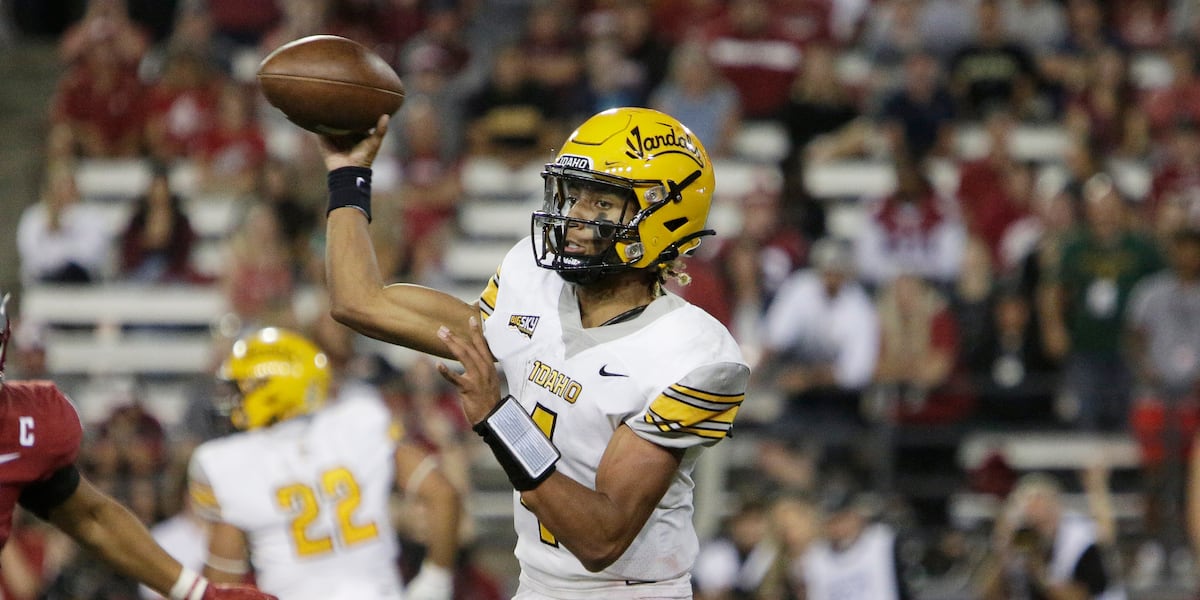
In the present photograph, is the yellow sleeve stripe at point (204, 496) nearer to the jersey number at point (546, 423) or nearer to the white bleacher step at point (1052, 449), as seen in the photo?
the jersey number at point (546, 423)

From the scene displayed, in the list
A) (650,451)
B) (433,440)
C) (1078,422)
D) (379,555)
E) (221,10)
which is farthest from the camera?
(221,10)

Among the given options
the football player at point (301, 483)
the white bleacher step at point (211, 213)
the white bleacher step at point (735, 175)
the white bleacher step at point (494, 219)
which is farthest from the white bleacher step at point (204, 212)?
the football player at point (301, 483)

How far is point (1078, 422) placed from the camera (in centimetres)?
905

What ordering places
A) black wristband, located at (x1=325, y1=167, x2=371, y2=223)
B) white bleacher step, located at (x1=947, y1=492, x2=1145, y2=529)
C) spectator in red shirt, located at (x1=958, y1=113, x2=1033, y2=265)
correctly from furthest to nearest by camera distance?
spectator in red shirt, located at (x1=958, y1=113, x2=1033, y2=265), white bleacher step, located at (x1=947, y1=492, x2=1145, y2=529), black wristband, located at (x1=325, y1=167, x2=371, y2=223)

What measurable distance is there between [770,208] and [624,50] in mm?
2315

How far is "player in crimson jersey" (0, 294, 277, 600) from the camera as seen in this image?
12.6 ft

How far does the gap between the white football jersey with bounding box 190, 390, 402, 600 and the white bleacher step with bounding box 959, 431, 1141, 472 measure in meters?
4.31

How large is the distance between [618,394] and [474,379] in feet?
1.18

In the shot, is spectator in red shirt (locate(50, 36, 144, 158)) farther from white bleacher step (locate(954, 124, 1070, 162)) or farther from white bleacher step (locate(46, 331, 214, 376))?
white bleacher step (locate(954, 124, 1070, 162))

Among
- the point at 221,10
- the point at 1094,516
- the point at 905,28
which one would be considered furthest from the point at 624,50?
the point at 1094,516

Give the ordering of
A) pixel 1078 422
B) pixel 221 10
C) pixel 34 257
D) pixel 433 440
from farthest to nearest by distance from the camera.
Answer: pixel 221 10 < pixel 34 257 < pixel 1078 422 < pixel 433 440

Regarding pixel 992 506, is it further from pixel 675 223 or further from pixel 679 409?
pixel 679 409

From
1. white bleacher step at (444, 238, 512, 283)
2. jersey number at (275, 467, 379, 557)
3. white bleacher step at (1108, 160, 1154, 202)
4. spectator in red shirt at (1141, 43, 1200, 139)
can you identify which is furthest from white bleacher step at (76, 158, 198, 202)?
spectator in red shirt at (1141, 43, 1200, 139)

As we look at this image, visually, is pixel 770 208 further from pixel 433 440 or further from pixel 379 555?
pixel 379 555
